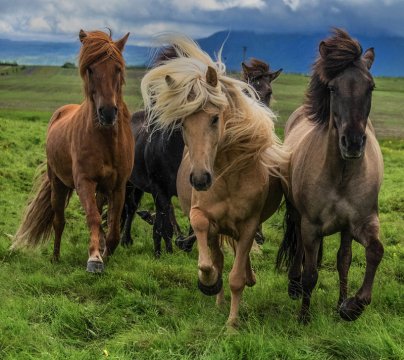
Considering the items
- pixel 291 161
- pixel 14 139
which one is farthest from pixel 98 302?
pixel 14 139

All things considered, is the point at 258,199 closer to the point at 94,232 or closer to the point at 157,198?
A: the point at 94,232

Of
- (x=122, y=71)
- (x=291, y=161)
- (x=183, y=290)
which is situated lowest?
(x=183, y=290)

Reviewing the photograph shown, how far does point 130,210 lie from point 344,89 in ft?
19.2

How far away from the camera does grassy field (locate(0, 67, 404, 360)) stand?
4301 millimetres

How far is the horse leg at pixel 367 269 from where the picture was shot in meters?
4.82

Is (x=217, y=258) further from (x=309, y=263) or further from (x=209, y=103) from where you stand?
(x=209, y=103)

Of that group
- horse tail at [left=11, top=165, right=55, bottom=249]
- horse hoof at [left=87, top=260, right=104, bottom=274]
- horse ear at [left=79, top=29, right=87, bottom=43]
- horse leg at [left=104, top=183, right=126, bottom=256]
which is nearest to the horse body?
horse leg at [left=104, top=183, right=126, bottom=256]

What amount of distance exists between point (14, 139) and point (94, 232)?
1167 cm

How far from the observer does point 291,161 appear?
19.7 ft

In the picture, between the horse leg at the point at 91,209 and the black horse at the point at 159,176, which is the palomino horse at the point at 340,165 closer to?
the horse leg at the point at 91,209

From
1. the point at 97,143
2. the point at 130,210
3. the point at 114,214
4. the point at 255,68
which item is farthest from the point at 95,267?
the point at 255,68

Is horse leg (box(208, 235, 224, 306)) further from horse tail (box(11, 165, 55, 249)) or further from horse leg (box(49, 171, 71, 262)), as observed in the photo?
horse tail (box(11, 165, 55, 249))

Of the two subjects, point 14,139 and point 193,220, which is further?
point 14,139

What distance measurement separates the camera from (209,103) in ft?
15.5
